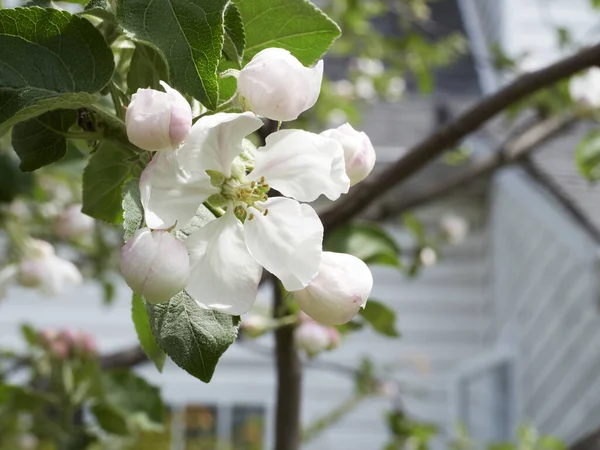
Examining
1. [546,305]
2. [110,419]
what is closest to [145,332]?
[110,419]

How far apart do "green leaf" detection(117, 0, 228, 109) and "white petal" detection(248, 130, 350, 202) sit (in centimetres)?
5

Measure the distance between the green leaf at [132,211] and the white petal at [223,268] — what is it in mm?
35

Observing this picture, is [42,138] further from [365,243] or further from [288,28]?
[365,243]

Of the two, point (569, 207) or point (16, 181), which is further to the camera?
point (569, 207)

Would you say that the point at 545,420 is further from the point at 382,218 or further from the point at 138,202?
the point at 138,202

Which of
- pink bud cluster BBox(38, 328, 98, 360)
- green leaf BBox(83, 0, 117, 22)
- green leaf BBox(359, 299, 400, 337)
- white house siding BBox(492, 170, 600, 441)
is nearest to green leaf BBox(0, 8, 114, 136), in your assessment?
green leaf BBox(83, 0, 117, 22)

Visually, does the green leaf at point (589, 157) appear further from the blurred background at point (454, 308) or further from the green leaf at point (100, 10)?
the blurred background at point (454, 308)

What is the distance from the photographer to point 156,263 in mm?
463

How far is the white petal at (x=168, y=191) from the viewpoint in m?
0.49

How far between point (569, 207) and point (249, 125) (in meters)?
3.24

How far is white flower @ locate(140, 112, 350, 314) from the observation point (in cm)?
50

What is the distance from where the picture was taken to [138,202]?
0.52 meters

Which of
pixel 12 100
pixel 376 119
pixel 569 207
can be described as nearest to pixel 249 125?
pixel 12 100

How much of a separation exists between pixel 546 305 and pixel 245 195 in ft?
17.0
